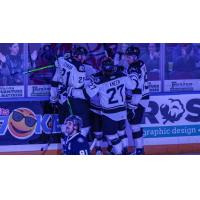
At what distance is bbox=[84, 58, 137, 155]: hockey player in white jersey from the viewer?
675 cm

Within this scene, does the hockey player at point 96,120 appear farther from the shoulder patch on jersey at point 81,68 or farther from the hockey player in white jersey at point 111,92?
the shoulder patch on jersey at point 81,68

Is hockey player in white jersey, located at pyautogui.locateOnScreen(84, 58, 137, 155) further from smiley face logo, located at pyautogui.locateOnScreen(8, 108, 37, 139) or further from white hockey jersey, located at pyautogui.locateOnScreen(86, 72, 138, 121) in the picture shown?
smiley face logo, located at pyautogui.locateOnScreen(8, 108, 37, 139)

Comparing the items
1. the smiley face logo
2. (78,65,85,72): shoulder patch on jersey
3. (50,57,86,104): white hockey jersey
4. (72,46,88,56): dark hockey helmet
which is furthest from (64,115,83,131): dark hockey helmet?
(72,46,88,56): dark hockey helmet

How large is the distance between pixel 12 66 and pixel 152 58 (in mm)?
1882

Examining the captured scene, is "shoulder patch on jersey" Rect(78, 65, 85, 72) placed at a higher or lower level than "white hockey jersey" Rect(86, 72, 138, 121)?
higher

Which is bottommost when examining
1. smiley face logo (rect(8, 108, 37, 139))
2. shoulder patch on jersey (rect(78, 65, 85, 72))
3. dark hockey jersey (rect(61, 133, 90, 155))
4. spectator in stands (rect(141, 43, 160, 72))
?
dark hockey jersey (rect(61, 133, 90, 155))

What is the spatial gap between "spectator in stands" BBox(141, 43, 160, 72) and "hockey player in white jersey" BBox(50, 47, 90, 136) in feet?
2.75

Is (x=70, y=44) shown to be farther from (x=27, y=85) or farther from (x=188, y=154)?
(x=188, y=154)

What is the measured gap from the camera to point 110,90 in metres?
6.75

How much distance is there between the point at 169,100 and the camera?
6.96m

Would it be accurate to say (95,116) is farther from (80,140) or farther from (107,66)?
(107,66)

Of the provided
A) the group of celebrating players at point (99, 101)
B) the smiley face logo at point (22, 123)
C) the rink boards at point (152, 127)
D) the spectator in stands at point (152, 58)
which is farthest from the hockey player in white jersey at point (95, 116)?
the smiley face logo at point (22, 123)

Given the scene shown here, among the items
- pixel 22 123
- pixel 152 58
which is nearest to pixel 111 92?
pixel 152 58

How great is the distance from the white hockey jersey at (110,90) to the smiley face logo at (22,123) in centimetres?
85
